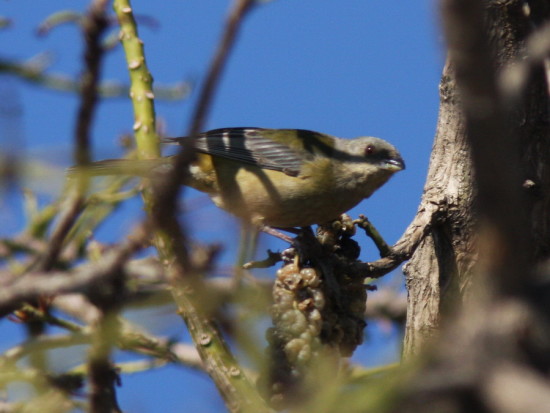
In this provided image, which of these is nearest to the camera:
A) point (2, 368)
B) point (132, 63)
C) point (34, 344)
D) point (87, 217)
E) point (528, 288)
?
point (528, 288)

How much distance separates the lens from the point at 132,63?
3.76m

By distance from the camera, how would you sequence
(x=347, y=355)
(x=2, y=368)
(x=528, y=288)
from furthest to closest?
(x=347, y=355)
(x=2, y=368)
(x=528, y=288)

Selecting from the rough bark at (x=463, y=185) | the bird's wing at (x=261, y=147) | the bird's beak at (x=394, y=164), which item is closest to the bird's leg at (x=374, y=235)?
the rough bark at (x=463, y=185)

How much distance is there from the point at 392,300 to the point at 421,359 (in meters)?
4.91

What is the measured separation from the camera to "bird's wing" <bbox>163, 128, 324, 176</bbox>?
5805mm

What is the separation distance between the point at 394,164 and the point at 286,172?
2.71 ft

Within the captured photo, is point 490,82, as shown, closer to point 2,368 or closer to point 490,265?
point 490,265

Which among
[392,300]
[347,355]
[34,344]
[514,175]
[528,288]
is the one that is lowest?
[392,300]

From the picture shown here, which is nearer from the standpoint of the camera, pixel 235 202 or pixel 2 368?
pixel 2 368

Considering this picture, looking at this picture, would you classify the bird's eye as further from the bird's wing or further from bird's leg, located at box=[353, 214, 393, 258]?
bird's leg, located at box=[353, 214, 393, 258]

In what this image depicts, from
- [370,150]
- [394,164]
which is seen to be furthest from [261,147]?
[394,164]

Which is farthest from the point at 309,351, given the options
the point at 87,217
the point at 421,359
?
the point at 421,359

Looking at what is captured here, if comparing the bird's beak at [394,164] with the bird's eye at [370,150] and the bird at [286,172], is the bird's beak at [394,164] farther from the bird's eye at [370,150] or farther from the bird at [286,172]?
the bird's eye at [370,150]

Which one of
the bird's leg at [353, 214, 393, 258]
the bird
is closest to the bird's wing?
the bird
